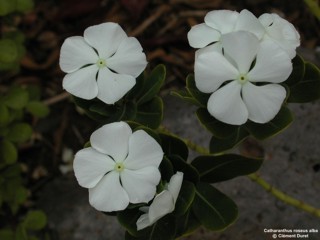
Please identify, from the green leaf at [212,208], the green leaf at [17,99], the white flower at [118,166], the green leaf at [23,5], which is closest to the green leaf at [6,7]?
the green leaf at [23,5]

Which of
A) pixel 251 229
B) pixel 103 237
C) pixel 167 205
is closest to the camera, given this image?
pixel 167 205

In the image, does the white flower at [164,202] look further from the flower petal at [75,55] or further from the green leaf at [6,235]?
Result: the green leaf at [6,235]

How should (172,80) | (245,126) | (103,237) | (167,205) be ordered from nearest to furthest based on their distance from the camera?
(167,205) → (245,126) → (103,237) → (172,80)

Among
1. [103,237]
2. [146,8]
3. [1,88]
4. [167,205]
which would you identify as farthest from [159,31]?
[167,205]

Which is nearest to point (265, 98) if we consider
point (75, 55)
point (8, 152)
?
point (75, 55)

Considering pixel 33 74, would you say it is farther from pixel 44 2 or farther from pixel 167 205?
pixel 167 205

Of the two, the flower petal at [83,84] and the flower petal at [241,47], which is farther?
the flower petal at [83,84]

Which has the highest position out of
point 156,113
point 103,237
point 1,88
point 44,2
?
point 156,113

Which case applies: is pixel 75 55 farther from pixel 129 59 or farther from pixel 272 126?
pixel 272 126
